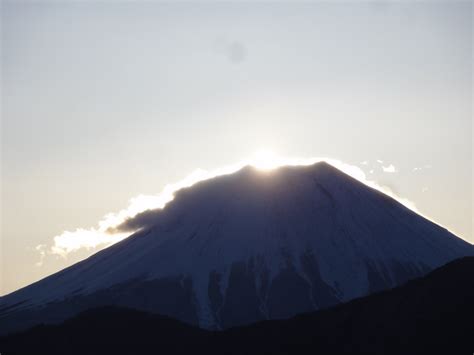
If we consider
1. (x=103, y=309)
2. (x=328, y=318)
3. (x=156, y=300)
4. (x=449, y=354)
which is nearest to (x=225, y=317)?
(x=156, y=300)

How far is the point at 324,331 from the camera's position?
9794cm

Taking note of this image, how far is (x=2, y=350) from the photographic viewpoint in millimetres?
120062

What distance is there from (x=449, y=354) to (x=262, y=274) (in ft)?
377

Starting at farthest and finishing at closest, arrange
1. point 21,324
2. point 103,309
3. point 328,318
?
point 21,324
point 103,309
point 328,318

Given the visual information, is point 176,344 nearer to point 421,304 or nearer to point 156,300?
point 421,304

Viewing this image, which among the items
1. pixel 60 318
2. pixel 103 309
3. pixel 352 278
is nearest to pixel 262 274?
pixel 352 278

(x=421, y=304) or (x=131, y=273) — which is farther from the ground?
(x=131, y=273)

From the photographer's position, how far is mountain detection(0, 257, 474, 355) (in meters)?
84.9

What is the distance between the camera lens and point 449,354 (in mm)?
78625

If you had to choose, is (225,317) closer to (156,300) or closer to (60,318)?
(156,300)

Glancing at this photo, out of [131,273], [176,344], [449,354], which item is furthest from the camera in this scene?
[131,273]

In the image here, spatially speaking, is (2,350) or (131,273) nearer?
(2,350)

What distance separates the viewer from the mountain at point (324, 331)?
8494 cm

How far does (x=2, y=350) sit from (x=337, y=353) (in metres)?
51.5
